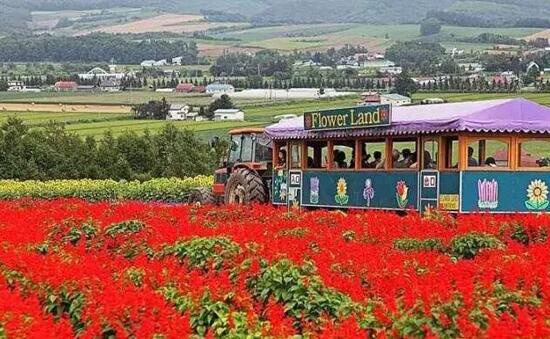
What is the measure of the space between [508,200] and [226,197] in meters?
9.38

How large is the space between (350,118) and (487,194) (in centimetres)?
415

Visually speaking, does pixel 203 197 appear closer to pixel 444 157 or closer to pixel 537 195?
pixel 444 157

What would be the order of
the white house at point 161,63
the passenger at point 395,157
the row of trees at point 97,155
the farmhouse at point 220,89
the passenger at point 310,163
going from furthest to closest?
1. the white house at point 161,63
2. the farmhouse at point 220,89
3. the row of trees at point 97,155
4. the passenger at point 310,163
5. the passenger at point 395,157

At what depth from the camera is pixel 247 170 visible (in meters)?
28.2

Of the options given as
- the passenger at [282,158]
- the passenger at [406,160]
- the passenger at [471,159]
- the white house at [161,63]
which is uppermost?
the passenger at [471,159]

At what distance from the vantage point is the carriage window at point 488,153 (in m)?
21.2

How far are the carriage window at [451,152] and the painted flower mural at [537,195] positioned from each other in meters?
1.52

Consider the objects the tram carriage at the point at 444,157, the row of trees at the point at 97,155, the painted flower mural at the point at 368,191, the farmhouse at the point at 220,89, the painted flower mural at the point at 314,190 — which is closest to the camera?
the tram carriage at the point at 444,157

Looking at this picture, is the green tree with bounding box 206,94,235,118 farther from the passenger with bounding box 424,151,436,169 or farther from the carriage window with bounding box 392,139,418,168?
the passenger with bounding box 424,151,436,169

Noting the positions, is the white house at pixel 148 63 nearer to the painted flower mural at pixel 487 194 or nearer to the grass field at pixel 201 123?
the grass field at pixel 201 123

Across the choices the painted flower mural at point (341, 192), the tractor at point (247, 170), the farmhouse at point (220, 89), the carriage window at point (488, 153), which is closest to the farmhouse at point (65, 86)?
the farmhouse at point (220, 89)

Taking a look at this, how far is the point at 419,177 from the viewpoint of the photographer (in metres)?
21.8

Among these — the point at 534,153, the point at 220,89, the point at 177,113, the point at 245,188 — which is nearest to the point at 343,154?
the point at 245,188

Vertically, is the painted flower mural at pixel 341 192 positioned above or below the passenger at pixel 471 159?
below
